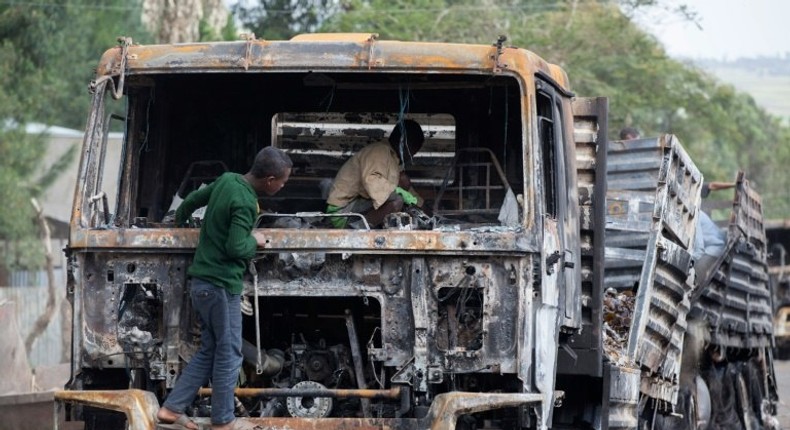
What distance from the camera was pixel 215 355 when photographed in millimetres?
6914

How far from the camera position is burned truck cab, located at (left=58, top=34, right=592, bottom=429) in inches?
279

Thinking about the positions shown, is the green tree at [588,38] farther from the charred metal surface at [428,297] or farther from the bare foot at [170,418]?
the bare foot at [170,418]

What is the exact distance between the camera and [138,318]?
24.1 ft

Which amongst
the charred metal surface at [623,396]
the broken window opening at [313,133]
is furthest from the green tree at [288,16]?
the charred metal surface at [623,396]

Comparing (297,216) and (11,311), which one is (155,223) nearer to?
(297,216)

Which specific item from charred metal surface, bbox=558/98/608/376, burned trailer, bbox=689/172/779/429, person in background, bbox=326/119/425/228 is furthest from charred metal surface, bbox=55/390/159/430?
burned trailer, bbox=689/172/779/429

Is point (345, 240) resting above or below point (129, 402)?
above

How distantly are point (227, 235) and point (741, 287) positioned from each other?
667cm

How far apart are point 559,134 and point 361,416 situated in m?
1.82

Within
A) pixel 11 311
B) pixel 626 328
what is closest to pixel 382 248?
pixel 626 328

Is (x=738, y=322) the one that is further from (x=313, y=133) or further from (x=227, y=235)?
(x=227, y=235)

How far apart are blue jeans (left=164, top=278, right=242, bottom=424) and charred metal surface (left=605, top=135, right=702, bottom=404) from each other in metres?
3.43

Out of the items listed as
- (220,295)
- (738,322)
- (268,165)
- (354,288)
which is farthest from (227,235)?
(738,322)

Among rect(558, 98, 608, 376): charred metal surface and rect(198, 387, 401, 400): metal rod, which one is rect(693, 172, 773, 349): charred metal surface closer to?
rect(558, 98, 608, 376): charred metal surface
